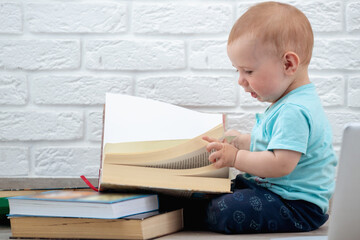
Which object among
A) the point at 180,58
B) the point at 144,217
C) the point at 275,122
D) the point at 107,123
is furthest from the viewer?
the point at 180,58

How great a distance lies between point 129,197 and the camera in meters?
1.03

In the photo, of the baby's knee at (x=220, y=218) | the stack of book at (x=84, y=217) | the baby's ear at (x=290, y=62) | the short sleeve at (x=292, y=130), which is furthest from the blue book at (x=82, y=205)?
the baby's ear at (x=290, y=62)

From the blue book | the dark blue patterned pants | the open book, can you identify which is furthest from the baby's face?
the blue book

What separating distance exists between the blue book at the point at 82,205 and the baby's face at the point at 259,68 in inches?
14.5

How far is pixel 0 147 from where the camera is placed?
148cm

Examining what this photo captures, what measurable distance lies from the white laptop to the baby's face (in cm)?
40

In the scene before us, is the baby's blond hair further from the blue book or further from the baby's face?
the blue book

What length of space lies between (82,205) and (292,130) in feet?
1.53

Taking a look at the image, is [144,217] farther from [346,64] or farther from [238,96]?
[346,64]

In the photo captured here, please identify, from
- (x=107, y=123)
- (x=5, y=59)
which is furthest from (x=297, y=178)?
(x=5, y=59)

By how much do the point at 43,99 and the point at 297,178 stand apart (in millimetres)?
762

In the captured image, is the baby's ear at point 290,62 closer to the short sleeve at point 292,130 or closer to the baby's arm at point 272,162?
the short sleeve at point 292,130

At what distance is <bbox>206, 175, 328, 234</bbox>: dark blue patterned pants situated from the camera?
3.62 ft

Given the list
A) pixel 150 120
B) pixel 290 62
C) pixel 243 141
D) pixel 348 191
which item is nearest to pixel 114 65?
pixel 150 120
